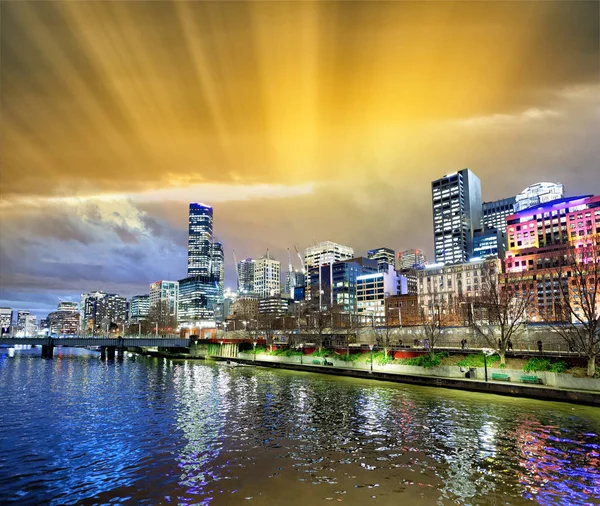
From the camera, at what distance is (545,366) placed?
4822 cm

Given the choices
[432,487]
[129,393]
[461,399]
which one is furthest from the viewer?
[129,393]

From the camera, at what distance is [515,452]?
26.1 m

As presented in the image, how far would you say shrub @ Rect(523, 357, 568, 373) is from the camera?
154 ft

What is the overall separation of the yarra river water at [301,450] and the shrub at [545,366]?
6560mm

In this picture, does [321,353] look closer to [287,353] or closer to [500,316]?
[287,353]

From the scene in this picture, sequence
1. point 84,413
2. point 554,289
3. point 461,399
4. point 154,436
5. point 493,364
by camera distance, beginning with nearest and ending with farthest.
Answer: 1. point 154,436
2. point 84,413
3. point 461,399
4. point 493,364
5. point 554,289

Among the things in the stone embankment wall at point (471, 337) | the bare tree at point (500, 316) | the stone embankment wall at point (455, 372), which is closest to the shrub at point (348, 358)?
the stone embankment wall at point (455, 372)

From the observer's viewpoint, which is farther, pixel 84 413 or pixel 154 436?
pixel 84 413

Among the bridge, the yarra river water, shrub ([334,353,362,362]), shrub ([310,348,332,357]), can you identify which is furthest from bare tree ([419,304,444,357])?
the bridge

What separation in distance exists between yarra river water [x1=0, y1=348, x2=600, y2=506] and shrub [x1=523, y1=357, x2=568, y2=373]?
21.5ft

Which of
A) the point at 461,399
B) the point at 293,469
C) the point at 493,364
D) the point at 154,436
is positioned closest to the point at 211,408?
the point at 154,436

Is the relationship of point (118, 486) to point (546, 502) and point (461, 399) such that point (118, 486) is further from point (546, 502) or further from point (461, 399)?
point (461, 399)

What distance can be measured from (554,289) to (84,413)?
19556 cm

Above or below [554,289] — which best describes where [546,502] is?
below
